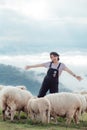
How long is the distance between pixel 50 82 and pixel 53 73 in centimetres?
42

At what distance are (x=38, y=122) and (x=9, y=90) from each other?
5.31 feet

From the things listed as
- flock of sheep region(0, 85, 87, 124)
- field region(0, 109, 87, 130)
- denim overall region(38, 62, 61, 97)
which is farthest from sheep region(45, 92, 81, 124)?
denim overall region(38, 62, 61, 97)

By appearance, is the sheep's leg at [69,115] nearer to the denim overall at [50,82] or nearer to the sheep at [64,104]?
the sheep at [64,104]

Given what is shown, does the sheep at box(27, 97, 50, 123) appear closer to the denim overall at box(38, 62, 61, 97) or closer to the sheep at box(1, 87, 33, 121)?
the sheep at box(1, 87, 33, 121)

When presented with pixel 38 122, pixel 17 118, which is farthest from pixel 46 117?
pixel 17 118

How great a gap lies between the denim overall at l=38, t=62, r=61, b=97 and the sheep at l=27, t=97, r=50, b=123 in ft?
5.37

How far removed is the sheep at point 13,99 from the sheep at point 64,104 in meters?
1.02

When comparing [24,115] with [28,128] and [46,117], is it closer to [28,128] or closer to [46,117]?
[46,117]

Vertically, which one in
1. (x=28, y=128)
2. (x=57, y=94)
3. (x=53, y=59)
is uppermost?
(x=53, y=59)

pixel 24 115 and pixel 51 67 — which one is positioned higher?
pixel 51 67

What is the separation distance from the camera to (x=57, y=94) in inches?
820

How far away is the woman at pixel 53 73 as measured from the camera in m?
21.8

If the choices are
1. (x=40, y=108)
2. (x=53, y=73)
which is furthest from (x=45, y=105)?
(x=53, y=73)

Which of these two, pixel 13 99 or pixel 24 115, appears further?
pixel 24 115
